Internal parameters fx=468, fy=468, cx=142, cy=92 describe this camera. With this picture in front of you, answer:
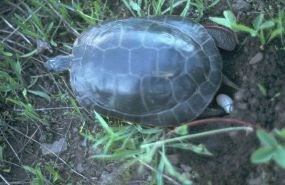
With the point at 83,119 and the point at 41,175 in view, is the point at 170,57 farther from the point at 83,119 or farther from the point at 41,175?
the point at 41,175

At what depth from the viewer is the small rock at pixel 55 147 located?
2996mm

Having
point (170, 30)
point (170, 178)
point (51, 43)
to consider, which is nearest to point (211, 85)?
point (170, 30)

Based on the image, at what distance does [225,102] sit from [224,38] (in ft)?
1.28

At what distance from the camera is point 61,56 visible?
10.1 ft

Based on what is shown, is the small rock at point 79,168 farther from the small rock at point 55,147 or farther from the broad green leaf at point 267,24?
the broad green leaf at point 267,24

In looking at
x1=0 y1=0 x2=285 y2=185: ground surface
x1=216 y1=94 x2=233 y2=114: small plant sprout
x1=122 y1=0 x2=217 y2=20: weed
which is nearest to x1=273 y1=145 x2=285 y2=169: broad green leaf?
x1=0 y1=0 x2=285 y2=185: ground surface

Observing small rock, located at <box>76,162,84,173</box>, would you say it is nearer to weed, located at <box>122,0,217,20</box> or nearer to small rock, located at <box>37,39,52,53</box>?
small rock, located at <box>37,39,52,53</box>

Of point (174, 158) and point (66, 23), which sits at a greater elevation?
point (66, 23)

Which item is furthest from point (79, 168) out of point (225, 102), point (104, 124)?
point (225, 102)

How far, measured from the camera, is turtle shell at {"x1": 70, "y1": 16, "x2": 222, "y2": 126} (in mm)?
2510

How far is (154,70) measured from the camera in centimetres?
250

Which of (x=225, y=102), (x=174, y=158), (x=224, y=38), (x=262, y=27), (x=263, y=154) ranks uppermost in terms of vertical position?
(x=262, y=27)

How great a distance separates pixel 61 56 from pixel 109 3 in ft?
1.75

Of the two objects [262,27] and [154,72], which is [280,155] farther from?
[154,72]
